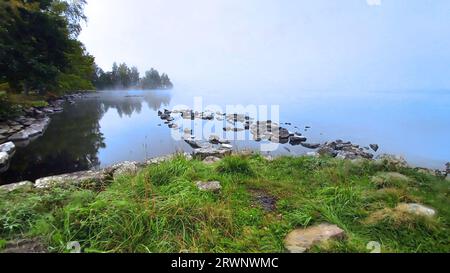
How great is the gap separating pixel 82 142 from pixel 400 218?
9.27m

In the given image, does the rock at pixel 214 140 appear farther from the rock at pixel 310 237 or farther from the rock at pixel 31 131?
the rock at pixel 310 237

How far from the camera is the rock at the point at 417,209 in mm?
2373

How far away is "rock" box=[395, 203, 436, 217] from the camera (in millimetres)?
2373

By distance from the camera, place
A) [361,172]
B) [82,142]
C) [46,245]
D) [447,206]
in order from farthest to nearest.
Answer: [82,142] → [361,172] → [447,206] → [46,245]

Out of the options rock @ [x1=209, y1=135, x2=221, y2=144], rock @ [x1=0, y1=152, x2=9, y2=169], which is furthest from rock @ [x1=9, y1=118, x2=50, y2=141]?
rock @ [x1=209, y1=135, x2=221, y2=144]

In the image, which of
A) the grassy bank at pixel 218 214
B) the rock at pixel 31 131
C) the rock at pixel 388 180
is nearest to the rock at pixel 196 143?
the rock at pixel 31 131

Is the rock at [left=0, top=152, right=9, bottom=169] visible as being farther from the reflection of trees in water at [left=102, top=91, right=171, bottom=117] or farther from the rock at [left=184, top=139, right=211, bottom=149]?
the reflection of trees in water at [left=102, top=91, right=171, bottom=117]

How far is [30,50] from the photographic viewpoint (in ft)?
40.9

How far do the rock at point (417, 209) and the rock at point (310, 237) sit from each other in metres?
0.80

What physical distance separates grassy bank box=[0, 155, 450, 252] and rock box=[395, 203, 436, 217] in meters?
0.08

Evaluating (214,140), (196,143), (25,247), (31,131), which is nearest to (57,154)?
(31,131)

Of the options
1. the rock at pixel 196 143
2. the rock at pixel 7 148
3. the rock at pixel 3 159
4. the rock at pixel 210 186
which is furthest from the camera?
the rock at pixel 196 143

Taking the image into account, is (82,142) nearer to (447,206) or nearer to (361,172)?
(361,172)
